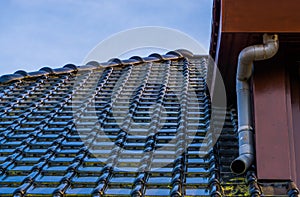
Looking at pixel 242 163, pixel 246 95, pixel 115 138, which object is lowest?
pixel 242 163

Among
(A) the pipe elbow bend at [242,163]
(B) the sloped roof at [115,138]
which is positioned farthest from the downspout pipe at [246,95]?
(B) the sloped roof at [115,138]

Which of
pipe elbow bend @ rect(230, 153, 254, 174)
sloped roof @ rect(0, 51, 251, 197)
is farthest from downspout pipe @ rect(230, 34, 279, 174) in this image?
sloped roof @ rect(0, 51, 251, 197)

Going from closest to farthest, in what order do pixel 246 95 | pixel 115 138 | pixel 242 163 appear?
1. pixel 242 163
2. pixel 246 95
3. pixel 115 138

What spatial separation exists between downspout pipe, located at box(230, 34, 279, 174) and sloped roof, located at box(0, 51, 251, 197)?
0.18m

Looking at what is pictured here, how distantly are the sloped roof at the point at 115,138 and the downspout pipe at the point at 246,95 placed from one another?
0.18m

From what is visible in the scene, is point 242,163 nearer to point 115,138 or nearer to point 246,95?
point 246,95

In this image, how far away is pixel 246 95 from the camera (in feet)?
18.6

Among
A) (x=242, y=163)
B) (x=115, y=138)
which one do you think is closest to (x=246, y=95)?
(x=242, y=163)

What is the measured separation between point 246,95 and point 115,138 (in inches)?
58.9

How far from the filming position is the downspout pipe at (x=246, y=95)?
506 cm

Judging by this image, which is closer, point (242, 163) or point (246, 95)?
point (242, 163)

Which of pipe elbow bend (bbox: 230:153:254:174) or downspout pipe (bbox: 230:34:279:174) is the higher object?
downspout pipe (bbox: 230:34:279:174)

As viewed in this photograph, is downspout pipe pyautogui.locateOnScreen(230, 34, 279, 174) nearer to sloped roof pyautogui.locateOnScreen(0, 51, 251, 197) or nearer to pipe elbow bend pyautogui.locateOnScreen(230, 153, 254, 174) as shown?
pipe elbow bend pyautogui.locateOnScreen(230, 153, 254, 174)

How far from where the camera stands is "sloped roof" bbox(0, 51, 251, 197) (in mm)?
5082
